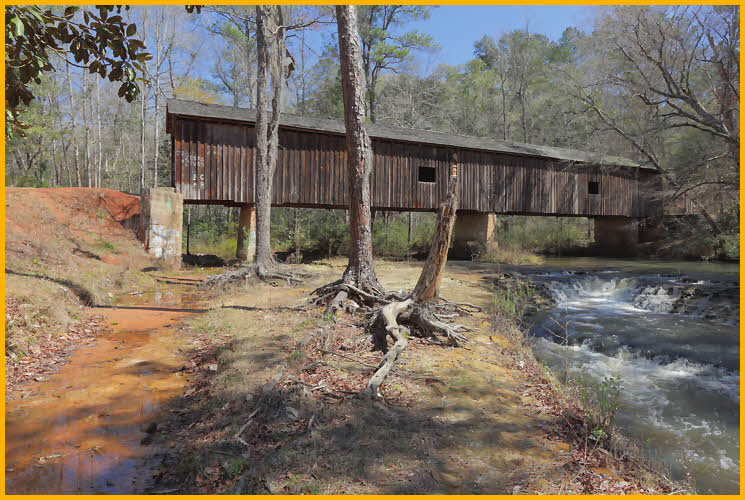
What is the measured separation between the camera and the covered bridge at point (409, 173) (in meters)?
13.3

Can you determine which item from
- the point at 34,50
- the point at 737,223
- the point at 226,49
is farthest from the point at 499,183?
the point at 226,49

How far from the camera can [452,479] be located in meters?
2.74

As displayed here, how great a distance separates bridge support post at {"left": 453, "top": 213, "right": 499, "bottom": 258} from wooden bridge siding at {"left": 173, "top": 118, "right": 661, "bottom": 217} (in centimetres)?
69

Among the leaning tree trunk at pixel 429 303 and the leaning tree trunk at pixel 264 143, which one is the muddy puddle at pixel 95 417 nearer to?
the leaning tree trunk at pixel 429 303

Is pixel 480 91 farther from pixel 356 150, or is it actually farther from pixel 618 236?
pixel 356 150

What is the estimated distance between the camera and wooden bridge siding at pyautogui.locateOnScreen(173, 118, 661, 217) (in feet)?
43.6

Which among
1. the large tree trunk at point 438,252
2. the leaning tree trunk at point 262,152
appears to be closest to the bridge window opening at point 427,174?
the leaning tree trunk at point 262,152

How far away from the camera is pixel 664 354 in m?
6.76

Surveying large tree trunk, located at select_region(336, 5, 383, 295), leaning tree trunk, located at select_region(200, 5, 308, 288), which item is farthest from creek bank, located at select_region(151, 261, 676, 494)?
leaning tree trunk, located at select_region(200, 5, 308, 288)

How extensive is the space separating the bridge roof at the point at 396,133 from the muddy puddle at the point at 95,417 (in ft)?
29.6

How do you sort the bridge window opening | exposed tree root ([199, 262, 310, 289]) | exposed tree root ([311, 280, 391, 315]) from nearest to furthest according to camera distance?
exposed tree root ([311, 280, 391, 315])
exposed tree root ([199, 262, 310, 289])
the bridge window opening

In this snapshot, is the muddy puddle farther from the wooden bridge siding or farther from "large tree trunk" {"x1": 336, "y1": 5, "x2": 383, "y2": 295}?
the wooden bridge siding

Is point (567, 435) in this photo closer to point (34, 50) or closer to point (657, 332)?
point (34, 50)

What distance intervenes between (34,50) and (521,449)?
15.6ft
